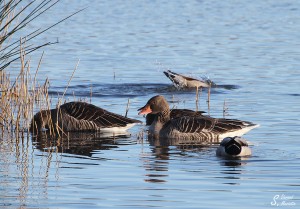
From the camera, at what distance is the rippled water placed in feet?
33.1

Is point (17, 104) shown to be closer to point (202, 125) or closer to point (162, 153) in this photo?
point (162, 153)

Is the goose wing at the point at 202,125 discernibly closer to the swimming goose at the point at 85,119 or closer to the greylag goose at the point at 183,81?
the swimming goose at the point at 85,119

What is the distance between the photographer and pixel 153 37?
29875mm

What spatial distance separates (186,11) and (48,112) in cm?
2301

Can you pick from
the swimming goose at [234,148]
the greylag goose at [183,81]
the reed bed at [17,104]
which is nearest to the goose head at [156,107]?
the reed bed at [17,104]

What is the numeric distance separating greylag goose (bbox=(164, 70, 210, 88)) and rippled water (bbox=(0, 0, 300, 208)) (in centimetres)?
19

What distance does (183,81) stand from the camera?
67.6 feet

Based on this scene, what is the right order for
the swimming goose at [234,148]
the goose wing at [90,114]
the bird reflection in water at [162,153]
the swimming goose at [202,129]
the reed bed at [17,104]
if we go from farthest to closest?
1. the goose wing at [90,114]
2. the swimming goose at [202,129]
3. the reed bed at [17,104]
4. the swimming goose at [234,148]
5. the bird reflection in water at [162,153]

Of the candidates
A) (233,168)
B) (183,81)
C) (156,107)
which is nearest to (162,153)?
(233,168)

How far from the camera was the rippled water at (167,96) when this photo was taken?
398 inches

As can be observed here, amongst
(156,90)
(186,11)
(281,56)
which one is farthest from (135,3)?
(156,90)

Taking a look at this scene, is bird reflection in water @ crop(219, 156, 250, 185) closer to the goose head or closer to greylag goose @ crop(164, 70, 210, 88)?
the goose head

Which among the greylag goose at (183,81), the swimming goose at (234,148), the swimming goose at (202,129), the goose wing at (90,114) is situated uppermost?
the greylag goose at (183,81)

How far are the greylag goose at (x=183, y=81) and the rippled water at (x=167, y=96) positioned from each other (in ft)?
0.62
